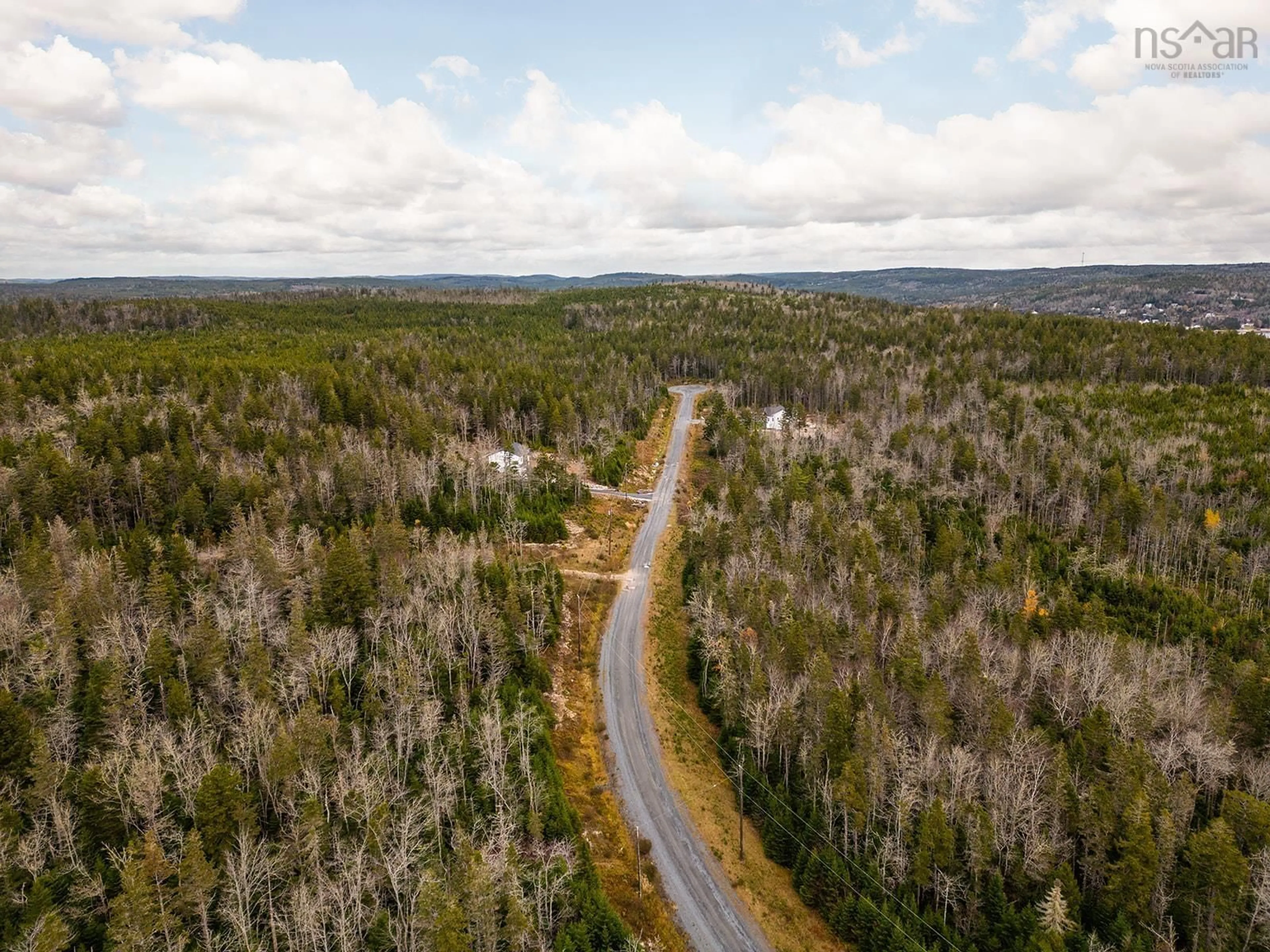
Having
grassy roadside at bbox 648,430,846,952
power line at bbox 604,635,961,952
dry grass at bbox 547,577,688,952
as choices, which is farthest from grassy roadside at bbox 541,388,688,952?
power line at bbox 604,635,961,952

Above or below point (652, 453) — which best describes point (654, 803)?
below

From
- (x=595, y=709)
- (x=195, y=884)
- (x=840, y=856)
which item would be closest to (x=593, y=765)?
(x=595, y=709)

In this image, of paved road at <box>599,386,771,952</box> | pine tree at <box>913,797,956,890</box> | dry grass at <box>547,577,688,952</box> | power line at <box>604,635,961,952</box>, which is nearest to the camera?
power line at <box>604,635,961,952</box>

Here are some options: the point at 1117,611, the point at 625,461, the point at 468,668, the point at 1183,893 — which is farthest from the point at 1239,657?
the point at 625,461

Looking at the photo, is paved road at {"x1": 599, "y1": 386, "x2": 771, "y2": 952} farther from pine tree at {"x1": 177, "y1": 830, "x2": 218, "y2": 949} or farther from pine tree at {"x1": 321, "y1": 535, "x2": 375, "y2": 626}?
pine tree at {"x1": 177, "y1": 830, "x2": 218, "y2": 949}

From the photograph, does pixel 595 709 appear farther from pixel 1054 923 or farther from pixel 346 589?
pixel 1054 923

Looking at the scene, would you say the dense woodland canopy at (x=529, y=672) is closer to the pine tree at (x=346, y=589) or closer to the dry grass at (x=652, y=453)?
the pine tree at (x=346, y=589)

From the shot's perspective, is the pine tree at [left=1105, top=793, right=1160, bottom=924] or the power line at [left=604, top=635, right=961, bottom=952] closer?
the pine tree at [left=1105, top=793, right=1160, bottom=924]
